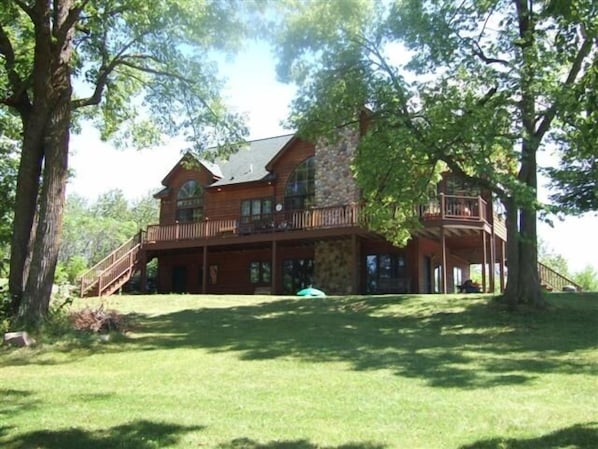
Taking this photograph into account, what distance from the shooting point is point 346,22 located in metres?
15.5

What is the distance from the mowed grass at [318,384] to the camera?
5.69 metres

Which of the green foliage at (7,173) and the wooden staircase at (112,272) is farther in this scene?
the wooden staircase at (112,272)

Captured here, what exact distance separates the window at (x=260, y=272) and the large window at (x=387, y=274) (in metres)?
4.96

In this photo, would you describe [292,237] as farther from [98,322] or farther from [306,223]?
[98,322]

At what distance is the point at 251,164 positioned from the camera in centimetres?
2914

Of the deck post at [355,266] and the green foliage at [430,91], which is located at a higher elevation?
the green foliage at [430,91]

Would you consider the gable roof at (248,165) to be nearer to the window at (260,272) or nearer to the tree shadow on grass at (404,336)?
the window at (260,272)

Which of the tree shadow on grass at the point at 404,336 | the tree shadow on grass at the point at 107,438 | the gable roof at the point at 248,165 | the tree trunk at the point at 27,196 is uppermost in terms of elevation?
the gable roof at the point at 248,165

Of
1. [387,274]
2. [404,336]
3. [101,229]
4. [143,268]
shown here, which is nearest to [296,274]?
[387,274]

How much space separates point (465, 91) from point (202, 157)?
8045mm

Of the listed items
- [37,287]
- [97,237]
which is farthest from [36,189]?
[97,237]

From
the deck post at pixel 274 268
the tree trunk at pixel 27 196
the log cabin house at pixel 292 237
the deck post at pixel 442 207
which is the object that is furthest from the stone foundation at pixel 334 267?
the tree trunk at pixel 27 196

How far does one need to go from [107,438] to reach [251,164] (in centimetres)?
2404

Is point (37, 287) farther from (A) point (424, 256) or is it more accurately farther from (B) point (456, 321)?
(A) point (424, 256)
